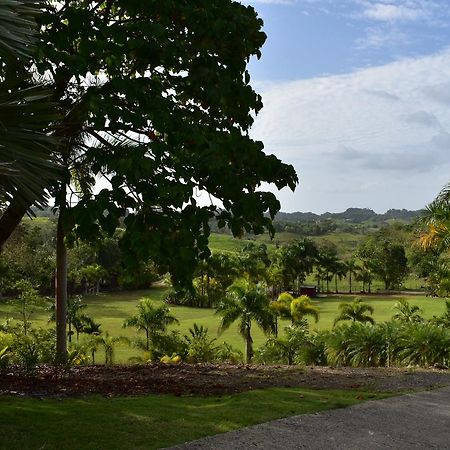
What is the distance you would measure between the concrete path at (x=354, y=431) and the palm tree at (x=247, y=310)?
18844 mm

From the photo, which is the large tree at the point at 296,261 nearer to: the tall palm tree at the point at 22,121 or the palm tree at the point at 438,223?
the palm tree at the point at 438,223

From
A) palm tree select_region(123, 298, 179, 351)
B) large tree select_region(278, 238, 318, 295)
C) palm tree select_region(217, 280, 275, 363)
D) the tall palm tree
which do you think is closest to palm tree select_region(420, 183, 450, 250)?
palm tree select_region(217, 280, 275, 363)

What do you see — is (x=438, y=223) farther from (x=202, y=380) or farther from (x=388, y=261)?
(x=388, y=261)

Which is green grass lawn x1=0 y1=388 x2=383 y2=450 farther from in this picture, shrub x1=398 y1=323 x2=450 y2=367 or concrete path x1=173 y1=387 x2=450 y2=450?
shrub x1=398 y1=323 x2=450 y2=367

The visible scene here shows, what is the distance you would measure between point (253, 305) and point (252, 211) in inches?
817

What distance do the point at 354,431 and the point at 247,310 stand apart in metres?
20.5

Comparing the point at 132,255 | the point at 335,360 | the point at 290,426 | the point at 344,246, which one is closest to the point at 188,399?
the point at 290,426

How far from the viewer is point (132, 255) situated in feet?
21.2

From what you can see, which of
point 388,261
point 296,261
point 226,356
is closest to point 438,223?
point 226,356

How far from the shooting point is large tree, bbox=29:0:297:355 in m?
6.63

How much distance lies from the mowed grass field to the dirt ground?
883 inches

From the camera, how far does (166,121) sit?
6855 mm

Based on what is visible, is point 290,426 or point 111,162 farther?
point 290,426

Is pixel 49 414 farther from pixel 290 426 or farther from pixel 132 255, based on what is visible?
pixel 290 426
